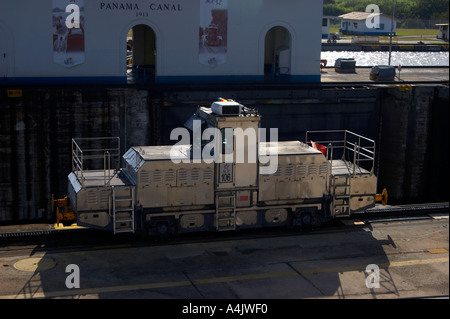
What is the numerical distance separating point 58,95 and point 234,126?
13003 mm

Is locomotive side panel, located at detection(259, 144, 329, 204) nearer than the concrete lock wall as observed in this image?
Yes

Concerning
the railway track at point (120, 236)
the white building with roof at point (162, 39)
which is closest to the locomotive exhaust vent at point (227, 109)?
the railway track at point (120, 236)

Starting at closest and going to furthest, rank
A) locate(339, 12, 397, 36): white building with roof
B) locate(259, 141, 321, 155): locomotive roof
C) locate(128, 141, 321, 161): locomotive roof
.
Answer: locate(128, 141, 321, 161): locomotive roof → locate(259, 141, 321, 155): locomotive roof → locate(339, 12, 397, 36): white building with roof

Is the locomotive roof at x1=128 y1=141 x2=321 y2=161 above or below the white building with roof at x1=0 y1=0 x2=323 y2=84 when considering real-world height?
below

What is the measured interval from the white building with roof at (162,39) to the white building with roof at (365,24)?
38597 millimetres

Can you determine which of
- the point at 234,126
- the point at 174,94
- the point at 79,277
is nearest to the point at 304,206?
the point at 234,126

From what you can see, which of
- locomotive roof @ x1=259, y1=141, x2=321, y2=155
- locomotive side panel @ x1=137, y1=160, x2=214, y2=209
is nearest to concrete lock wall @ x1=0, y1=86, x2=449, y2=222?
locomotive roof @ x1=259, y1=141, x2=321, y2=155

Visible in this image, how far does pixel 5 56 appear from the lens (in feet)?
98.8

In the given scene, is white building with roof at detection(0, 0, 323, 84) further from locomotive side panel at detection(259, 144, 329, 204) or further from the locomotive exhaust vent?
locomotive side panel at detection(259, 144, 329, 204)

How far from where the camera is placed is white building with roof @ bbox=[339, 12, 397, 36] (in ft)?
238

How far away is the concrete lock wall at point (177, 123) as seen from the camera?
2789 centimetres

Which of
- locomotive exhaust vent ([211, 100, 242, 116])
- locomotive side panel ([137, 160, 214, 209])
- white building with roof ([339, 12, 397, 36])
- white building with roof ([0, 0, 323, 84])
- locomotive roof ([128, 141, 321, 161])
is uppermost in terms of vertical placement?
white building with roof ([339, 12, 397, 36])

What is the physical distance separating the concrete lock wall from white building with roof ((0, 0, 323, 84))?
295cm

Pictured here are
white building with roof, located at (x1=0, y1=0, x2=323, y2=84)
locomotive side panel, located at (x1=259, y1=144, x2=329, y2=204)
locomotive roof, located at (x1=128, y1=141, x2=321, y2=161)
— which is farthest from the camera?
white building with roof, located at (x1=0, y1=0, x2=323, y2=84)
